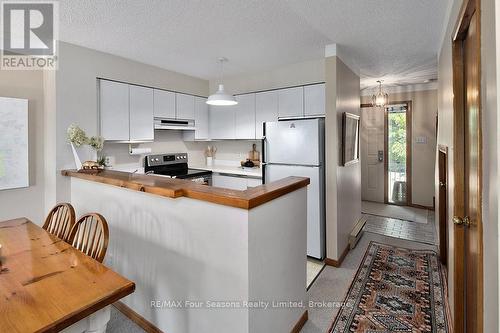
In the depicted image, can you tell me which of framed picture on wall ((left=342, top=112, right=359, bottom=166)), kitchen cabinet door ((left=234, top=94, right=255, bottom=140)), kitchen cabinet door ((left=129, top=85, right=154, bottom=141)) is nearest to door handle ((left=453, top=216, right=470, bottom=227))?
framed picture on wall ((left=342, top=112, right=359, bottom=166))

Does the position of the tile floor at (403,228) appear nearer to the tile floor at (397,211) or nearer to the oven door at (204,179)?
the tile floor at (397,211)

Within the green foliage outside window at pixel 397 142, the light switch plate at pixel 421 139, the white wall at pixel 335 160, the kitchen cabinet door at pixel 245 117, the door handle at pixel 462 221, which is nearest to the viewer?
Answer: the door handle at pixel 462 221

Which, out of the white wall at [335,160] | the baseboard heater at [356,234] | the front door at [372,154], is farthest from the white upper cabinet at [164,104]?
the front door at [372,154]

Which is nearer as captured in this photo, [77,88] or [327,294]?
[327,294]

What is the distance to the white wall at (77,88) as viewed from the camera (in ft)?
8.73

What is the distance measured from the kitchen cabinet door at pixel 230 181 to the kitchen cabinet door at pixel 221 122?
2.20 feet

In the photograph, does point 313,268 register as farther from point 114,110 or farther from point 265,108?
point 114,110

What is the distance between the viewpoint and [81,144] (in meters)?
2.59

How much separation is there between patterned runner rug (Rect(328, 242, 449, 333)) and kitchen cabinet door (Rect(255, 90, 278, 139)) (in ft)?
7.21

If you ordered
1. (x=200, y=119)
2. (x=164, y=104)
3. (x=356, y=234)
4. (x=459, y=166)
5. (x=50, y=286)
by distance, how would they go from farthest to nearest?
1. (x=200, y=119)
2. (x=164, y=104)
3. (x=356, y=234)
4. (x=459, y=166)
5. (x=50, y=286)

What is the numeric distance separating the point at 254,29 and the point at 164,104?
5.85ft

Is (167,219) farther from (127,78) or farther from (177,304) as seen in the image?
(127,78)

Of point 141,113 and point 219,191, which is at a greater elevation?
point 141,113

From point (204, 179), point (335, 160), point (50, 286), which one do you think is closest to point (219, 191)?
point (50, 286)
